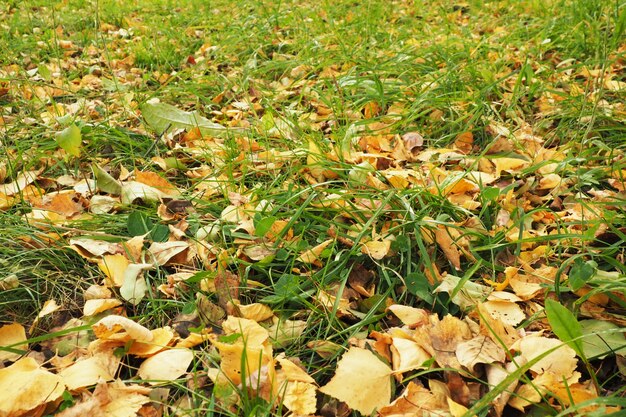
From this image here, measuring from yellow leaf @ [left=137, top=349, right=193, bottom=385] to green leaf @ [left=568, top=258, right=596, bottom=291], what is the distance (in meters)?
0.81

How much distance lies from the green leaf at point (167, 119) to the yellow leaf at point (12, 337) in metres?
1.05

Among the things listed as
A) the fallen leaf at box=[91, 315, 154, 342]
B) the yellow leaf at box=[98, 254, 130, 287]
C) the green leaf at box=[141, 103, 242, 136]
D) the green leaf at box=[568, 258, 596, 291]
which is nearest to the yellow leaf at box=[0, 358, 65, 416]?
the fallen leaf at box=[91, 315, 154, 342]

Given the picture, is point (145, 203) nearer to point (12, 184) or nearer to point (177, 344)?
point (12, 184)

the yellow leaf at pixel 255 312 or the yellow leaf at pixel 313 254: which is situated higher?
the yellow leaf at pixel 313 254

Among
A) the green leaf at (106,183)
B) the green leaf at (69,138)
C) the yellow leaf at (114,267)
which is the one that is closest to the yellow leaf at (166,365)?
the yellow leaf at (114,267)

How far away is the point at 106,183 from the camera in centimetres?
162

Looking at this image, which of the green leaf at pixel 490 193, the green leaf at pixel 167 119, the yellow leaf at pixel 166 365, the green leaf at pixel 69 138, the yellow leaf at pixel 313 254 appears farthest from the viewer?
A: the green leaf at pixel 167 119

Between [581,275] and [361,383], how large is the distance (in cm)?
54

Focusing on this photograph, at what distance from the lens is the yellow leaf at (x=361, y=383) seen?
875 millimetres

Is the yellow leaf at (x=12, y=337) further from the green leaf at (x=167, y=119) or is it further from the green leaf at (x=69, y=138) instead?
the green leaf at (x=167, y=119)

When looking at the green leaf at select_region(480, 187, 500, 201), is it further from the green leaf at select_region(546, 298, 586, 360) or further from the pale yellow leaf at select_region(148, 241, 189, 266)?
the pale yellow leaf at select_region(148, 241, 189, 266)

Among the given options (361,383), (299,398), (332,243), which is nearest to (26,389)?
(299,398)

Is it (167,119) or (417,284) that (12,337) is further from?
(167,119)

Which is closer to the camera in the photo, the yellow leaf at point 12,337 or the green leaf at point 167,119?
the yellow leaf at point 12,337
